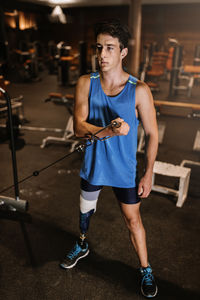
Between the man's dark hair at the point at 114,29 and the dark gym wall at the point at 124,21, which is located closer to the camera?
the man's dark hair at the point at 114,29

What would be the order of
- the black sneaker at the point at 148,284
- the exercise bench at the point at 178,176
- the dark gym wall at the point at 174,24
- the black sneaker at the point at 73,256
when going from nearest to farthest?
the black sneaker at the point at 148,284 → the black sneaker at the point at 73,256 → the exercise bench at the point at 178,176 → the dark gym wall at the point at 174,24

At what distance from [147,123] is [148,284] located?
1.06 meters

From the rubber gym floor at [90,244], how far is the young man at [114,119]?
282mm

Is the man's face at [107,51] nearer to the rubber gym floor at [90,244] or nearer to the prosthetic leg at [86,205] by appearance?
the prosthetic leg at [86,205]

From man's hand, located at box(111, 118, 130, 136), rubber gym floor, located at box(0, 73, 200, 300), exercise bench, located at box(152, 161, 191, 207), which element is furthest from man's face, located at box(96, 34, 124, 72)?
exercise bench, located at box(152, 161, 191, 207)

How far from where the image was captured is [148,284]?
5.99 feet

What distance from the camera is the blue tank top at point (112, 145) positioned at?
153cm

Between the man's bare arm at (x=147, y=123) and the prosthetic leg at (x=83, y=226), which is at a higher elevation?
the man's bare arm at (x=147, y=123)

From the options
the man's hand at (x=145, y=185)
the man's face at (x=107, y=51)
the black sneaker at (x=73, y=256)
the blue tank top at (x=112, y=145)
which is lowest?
the black sneaker at (x=73, y=256)

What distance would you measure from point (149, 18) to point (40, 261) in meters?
13.3

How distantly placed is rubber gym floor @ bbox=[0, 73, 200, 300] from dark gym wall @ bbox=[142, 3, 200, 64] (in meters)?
10.7

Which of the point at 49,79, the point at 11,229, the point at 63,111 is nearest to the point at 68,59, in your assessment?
the point at 49,79

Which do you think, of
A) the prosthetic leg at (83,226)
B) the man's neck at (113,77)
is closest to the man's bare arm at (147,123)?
the man's neck at (113,77)

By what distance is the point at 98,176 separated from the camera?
1688mm
